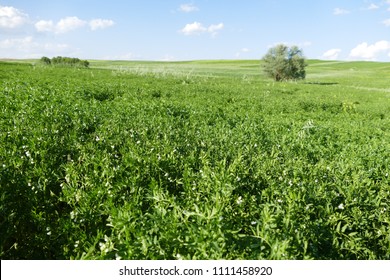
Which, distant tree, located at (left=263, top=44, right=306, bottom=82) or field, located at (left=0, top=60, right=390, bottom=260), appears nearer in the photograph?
field, located at (left=0, top=60, right=390, bottom=260)

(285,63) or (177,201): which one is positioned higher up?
(285,63)

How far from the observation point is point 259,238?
3307mm

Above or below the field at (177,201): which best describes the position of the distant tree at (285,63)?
above

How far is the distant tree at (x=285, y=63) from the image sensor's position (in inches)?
2302

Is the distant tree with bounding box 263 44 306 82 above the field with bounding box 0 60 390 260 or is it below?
above

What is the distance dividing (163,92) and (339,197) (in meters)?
14.8

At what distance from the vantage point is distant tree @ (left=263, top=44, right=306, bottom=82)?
58469mm

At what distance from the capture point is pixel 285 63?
2301 inches

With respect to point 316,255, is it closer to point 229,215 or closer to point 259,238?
point 259,238

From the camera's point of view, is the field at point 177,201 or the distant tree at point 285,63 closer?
the field at point 177,201

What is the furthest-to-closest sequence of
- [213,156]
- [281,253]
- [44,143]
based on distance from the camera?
1. [213,156]
2. [44,143]
3. [281,253]

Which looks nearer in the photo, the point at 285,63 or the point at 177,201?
the point at 177,201

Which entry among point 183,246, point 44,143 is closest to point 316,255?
point 183,246
